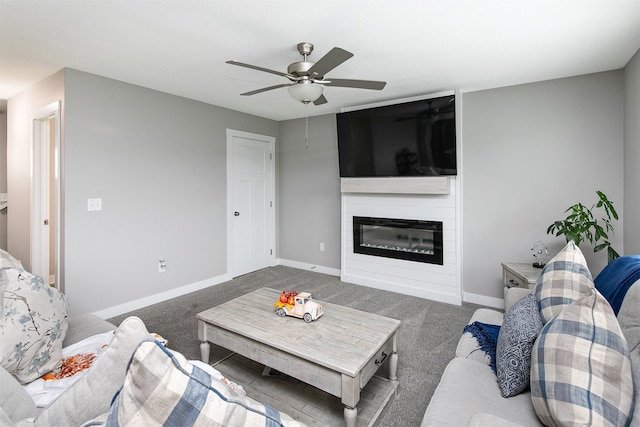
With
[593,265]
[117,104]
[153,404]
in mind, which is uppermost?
[117,104]

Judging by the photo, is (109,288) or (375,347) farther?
(109,288)

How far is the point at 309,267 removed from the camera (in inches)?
204

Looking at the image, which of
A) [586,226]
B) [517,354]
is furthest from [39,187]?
[586,226]

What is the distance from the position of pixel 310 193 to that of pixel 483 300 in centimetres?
283

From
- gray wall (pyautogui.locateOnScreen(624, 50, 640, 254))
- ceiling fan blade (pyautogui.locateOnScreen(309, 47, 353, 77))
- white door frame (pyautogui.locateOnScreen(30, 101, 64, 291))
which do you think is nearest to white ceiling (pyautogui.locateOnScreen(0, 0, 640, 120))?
gray wall (pyautogui.locateOnScreen(624, 50, 640, 254))

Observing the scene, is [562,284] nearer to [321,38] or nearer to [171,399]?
[171,399]

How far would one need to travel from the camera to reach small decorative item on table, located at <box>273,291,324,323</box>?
84.8 inches

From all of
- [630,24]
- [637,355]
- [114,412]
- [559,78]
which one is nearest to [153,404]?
[114,412]

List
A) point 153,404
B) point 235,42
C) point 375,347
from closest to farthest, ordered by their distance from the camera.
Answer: point 153,404 → point 375,347 → point 235,42

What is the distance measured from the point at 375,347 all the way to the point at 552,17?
241 centimetres

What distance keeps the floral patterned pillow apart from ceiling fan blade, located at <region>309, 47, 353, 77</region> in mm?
1929

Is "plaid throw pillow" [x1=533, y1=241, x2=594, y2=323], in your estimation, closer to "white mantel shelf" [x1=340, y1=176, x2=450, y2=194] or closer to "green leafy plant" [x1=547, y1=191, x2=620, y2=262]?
"green leafy plant" [x1=547, y1=191, x2=620, y2=262]

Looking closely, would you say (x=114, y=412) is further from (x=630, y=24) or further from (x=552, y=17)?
(x=630, y=24)

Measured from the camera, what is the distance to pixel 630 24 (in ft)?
7.26
